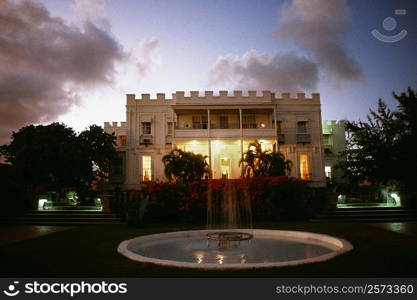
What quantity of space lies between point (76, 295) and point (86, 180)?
843 inches

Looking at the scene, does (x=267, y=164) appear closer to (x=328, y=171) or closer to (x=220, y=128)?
(x=220, y=128)

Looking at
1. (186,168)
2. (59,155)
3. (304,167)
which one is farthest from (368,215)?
(59,155)

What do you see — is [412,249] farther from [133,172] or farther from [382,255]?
[133,172]

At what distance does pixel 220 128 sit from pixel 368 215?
14018mm

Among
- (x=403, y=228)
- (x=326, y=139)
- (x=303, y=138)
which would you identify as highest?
(x=326, y=139)

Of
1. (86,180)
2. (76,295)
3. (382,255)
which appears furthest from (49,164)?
(382,255)

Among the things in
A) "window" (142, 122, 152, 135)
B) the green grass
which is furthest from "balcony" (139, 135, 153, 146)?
the green grass

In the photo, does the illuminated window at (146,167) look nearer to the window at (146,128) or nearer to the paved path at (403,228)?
the window at (146,128)

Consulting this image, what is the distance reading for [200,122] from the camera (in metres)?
25.5

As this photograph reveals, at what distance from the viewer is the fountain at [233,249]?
551 cm

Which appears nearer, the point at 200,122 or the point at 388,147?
the point at 388,147

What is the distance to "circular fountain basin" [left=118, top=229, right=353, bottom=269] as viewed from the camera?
565 centimetres

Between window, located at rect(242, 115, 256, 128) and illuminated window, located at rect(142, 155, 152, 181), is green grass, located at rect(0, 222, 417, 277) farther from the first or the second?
window, located at rect(242, 115, 256, 128)

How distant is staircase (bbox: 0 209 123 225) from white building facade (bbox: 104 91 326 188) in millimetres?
10091
